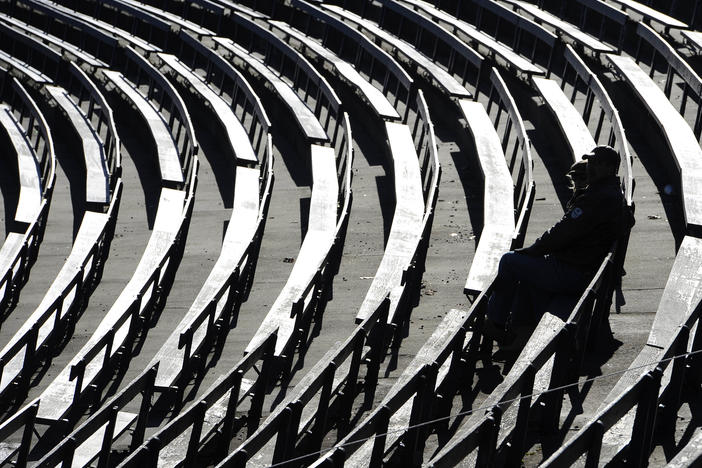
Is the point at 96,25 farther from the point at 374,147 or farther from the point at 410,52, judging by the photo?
the point at 374,147

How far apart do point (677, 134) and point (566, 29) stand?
2.94 meters

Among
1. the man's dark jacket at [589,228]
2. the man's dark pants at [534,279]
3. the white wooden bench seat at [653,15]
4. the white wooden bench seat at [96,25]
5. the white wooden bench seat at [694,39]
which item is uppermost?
the white wooden bench seat at [653,15]

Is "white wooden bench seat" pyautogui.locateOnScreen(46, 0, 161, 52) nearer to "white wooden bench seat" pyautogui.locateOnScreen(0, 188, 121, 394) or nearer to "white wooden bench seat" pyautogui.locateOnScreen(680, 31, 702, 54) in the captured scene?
"white wooden bench seat" pyautogui.locateOnScreen(0, 188, 121, 394)

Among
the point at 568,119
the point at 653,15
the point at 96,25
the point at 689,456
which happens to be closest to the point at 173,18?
the point at 96,25

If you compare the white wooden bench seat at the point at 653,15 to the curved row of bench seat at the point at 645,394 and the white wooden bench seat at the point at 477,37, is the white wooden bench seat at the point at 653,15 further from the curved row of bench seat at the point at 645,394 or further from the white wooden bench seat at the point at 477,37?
the curved row of bench seat at the point at 645,394

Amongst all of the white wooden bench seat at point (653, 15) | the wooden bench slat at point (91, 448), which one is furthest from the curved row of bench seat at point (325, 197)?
the white wooden bench seat at point (653, 15)

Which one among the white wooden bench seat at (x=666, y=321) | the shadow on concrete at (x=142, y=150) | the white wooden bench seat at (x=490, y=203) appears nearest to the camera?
the white wooden bench seat at (x=666, y=321)

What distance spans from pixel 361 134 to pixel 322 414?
5521 millimetres

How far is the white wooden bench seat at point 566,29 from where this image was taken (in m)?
8.85

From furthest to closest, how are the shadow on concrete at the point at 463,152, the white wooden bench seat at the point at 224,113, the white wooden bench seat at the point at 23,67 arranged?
the white wooden bench seat at the point at 23,67 → the white wooden bench seat at the point at 224,113 → the shadow on concrete at the point at 463,152

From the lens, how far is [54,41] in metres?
11.9

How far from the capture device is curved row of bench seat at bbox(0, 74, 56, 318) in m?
6.88

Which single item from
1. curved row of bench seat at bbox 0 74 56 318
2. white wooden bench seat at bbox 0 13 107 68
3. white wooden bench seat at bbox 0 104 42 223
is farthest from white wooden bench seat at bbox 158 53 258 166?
white wooden bench seat at bbox 0 104 42 223

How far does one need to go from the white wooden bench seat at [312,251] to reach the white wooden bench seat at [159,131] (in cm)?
117
